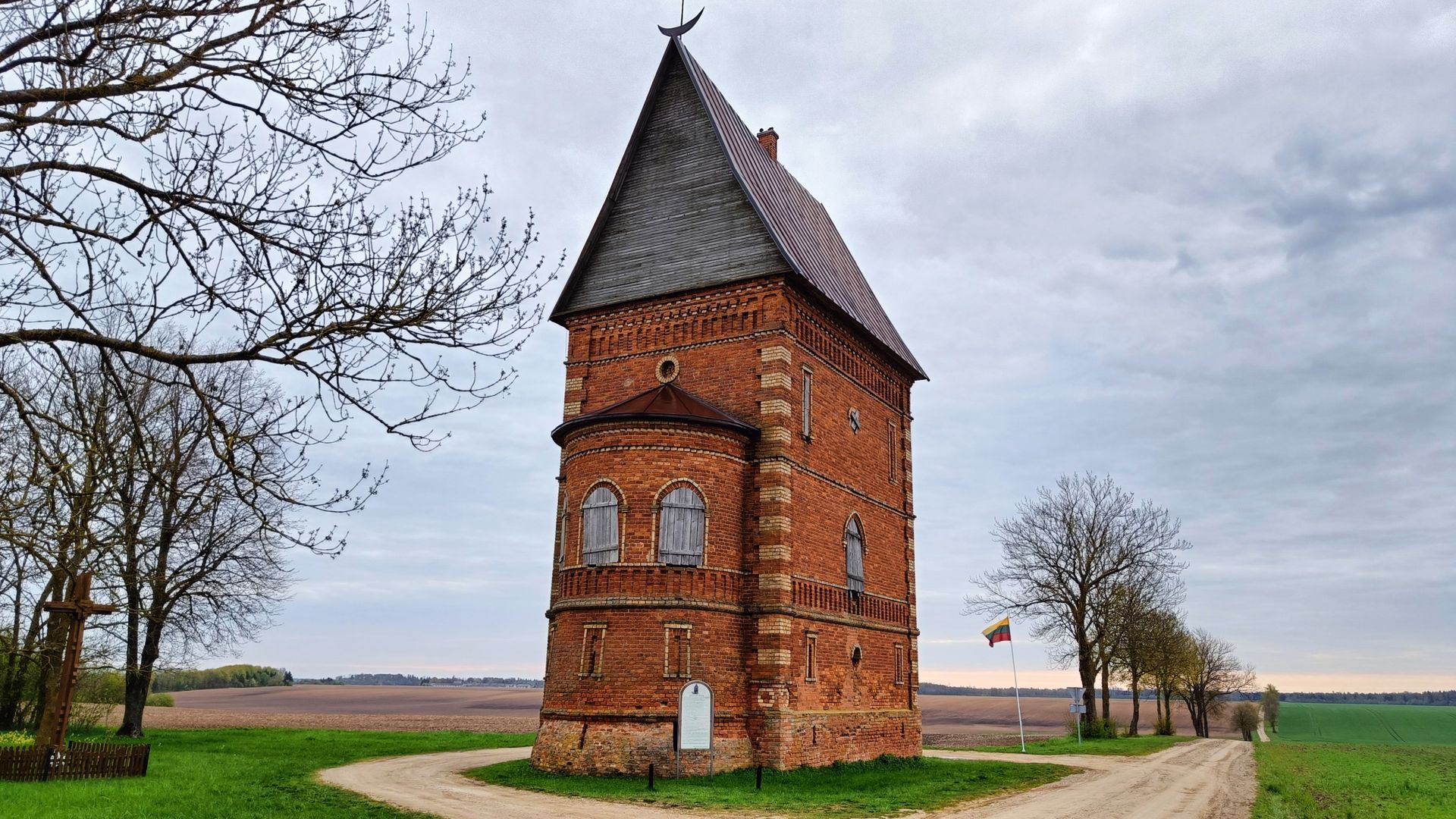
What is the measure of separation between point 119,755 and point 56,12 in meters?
14.4

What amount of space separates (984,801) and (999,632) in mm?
19134

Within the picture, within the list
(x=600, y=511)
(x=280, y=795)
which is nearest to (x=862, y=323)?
(x=600, y=511)

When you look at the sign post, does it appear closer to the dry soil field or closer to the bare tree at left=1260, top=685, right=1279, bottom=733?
the dry soil field

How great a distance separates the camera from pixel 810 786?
1956 centimetres

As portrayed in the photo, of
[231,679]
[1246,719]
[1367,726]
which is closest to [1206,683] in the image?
[1246,719]

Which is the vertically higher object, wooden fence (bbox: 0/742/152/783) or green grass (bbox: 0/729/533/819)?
wooden fence (bbox: 0/742/152/783)

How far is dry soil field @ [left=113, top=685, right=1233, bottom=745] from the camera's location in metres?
46.8

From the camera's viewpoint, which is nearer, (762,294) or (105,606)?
(105,606)

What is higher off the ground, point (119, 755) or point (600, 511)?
point (600, 511)

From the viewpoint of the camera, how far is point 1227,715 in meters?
104

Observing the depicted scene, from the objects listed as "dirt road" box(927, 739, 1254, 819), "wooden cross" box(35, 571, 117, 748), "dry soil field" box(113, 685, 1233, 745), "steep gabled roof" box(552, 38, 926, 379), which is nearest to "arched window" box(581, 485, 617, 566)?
"steep gabled roof" box(552, 38, 926, 379)

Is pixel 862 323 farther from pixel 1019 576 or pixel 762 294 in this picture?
pixel 1019 576

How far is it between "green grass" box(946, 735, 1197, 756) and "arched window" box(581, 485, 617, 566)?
21.3 m

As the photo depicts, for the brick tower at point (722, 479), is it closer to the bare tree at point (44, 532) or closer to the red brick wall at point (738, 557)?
the red brick wall at point (738, 557)
